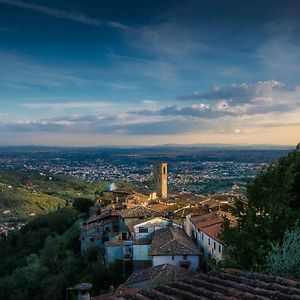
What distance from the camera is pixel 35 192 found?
12319 cm

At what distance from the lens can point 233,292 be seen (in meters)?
6.00

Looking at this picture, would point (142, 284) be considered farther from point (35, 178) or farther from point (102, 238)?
point (35, 178)

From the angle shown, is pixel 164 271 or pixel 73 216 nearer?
pixel 164 271

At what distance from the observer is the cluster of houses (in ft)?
88.2

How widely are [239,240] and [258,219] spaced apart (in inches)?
38.5

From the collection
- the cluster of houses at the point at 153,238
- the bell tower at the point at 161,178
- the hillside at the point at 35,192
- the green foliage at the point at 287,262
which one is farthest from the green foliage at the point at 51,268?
the hillside at the point at 35,192

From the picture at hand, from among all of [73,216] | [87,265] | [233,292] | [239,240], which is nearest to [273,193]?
[239,240]

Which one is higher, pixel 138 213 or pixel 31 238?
pixel 138 213

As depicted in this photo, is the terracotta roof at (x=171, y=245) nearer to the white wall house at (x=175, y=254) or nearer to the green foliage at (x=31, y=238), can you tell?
the white wall house at (x=175, y=254)

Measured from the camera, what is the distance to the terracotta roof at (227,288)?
585 cm

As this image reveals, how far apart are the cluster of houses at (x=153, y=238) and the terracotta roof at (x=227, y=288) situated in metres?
18.0

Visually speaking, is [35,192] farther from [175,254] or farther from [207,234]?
[175,254]

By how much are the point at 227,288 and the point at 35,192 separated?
122 meters

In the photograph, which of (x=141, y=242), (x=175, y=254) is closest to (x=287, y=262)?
(x=175, y=254)
